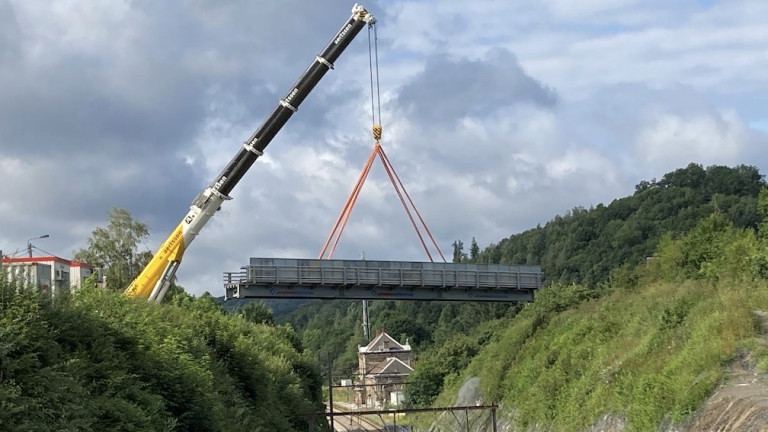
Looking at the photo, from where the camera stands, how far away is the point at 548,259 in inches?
7023

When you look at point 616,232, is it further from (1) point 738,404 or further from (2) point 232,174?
(1) point 738,404

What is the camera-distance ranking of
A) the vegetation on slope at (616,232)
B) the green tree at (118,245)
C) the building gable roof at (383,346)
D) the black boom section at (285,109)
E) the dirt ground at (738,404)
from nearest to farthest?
the dirt ground at (738,404)
the black boom section at (285,109)
the green tree at (118,245)
the vegetation on slope at (616,232)
the building gable roof at (383,346)

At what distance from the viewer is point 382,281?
190 feet

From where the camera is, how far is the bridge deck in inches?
2188

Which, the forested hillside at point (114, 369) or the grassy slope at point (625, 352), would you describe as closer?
the forested hillside at point (114, 369)

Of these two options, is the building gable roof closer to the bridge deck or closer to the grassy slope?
the grassy slope

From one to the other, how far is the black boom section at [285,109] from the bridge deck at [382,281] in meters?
6.01

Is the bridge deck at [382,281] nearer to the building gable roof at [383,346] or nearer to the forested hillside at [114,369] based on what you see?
the forested hillside at [114,369]

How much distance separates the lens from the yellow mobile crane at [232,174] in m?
50.6

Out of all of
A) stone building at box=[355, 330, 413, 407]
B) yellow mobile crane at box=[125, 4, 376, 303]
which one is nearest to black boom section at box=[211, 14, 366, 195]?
yellow mobile crane at box=[125, 4, 376, 303]

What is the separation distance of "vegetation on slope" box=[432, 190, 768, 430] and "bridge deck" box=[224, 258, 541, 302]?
4.67 meters

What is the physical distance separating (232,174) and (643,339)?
2122 centimetres

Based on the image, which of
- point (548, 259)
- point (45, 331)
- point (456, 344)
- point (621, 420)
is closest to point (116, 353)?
point (45, 331)

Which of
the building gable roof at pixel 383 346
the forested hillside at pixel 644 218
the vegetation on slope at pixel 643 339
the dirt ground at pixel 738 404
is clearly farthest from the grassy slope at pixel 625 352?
the building gable roof at pixel 383 346
